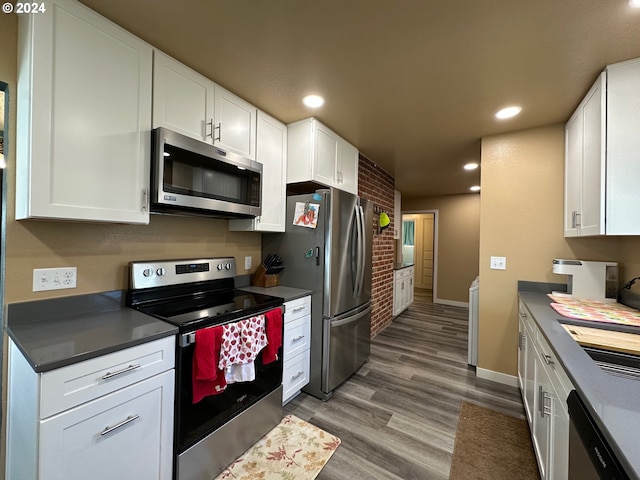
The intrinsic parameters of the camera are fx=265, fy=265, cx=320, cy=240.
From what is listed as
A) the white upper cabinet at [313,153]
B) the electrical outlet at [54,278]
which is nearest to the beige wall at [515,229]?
the white upper cabinet at [313,153]

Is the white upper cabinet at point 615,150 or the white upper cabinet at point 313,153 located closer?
the white upper cabinet at point 615,150

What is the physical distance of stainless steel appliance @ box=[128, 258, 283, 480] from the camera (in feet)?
4.35

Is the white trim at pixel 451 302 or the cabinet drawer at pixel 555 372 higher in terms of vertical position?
the cabinet drawer at pixel 555 372

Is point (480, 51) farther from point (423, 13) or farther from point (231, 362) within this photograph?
point (231, 362)

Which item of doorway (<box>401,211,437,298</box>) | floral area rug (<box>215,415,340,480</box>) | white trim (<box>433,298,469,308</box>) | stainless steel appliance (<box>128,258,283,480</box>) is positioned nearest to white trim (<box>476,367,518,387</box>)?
floral area rug (<box>215,415,340,480</box>)

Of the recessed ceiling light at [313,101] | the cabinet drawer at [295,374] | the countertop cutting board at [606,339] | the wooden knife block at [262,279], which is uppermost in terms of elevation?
the recessed ceiling light at [313,101]

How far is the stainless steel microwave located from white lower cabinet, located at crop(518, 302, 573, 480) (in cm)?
194

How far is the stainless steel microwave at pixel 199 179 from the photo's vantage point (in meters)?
1.48

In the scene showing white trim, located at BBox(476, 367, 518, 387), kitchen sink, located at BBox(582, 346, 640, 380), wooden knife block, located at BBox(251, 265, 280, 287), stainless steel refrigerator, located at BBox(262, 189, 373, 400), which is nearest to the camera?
kitchen sink, located at BBox(582, 346, 640, 380)

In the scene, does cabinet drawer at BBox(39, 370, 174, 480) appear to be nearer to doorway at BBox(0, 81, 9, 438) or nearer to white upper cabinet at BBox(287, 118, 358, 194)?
doorway at BBox(0, 81, 9, 438)

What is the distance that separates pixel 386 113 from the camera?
7.16 ft

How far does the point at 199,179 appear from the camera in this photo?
1.68 m

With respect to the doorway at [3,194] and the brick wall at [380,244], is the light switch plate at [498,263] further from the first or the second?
the doorway at [3,194]

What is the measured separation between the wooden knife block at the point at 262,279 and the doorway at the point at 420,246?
18.4ft
